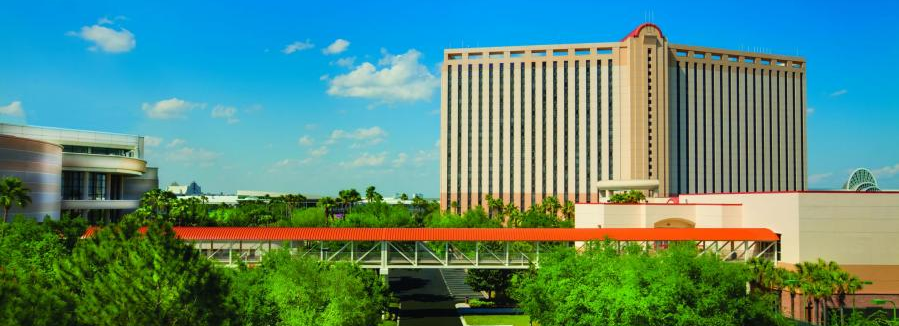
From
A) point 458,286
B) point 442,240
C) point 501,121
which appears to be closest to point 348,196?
point 458,286

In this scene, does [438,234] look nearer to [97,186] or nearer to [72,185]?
[72,185]

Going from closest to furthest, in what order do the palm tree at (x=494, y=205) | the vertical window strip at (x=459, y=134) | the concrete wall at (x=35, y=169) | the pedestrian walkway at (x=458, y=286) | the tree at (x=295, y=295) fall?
1. the tree at (x=295, y=295)
2. the concrete wall at (x=35, y=169)
3. the pedestrian walkway at (x=458, y=286)
4. the palm tree at (x=494, y=205)
5. the vertical window strip at (x=459, y=134)

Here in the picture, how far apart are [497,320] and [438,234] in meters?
10.9

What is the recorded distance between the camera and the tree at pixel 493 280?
6231 cm

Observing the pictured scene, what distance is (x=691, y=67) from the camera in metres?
143

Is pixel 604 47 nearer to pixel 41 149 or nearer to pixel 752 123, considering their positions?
pixel 752 123

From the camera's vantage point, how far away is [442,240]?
49.0 m

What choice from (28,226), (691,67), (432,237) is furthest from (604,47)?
(28,226)

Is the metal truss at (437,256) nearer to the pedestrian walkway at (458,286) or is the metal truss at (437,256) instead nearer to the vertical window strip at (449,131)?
the pedestrian walkway at (458,286)

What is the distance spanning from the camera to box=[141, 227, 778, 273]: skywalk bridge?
161ft

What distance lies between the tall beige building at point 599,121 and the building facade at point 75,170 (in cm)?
6836

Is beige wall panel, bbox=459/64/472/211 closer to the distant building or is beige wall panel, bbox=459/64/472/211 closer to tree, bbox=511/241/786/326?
the distant building

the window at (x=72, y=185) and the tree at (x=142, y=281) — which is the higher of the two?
the window at (x=72, y=185)

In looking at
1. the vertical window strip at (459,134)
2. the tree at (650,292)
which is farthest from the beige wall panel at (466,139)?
the tree at (650,292)
